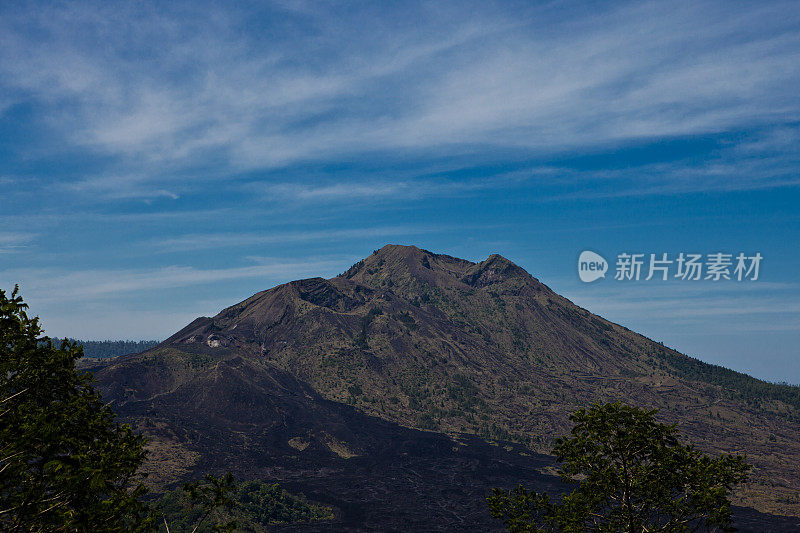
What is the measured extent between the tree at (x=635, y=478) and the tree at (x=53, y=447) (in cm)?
1247

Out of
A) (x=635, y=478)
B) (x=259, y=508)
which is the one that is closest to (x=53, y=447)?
(x=635, y=478)

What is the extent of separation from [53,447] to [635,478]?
1875 cm

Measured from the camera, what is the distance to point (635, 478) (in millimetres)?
19719

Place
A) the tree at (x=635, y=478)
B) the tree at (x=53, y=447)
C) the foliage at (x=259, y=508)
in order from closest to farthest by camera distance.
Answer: the tree at (x=53, y=447), the tree at (x=635, y=478), the foliage at (x=259, y=508)

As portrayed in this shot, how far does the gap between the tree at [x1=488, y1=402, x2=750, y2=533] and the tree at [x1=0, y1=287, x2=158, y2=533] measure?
12.5m

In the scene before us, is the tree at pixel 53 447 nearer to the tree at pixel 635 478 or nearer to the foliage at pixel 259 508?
the tree at pixel 635 478

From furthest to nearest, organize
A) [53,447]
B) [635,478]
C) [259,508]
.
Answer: [259,508] < [635,478] < [53,447]

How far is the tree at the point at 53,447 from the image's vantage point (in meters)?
13.5

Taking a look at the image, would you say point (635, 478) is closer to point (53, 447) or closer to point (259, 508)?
point (53, 447)

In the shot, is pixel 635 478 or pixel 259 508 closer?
pixel 635 478

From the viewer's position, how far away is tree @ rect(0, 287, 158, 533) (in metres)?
13.5

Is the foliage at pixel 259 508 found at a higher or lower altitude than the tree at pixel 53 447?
lower

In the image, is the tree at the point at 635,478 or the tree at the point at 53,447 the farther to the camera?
the tree at the point at 635,478

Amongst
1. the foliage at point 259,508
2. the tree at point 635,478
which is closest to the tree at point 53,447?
the tree at point 635,478
